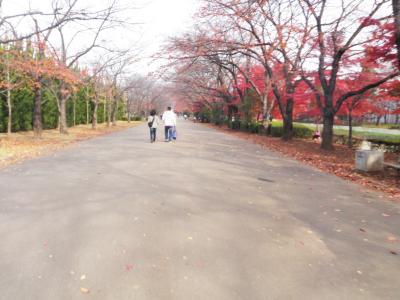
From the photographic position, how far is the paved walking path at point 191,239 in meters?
2.42

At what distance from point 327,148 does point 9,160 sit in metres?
11.8

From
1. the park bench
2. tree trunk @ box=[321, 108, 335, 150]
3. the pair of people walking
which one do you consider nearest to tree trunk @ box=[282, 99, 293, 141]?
tree trunk @ box=[321, 108, 335, 150]

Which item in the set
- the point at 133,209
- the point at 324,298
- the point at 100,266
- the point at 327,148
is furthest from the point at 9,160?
the point at 327,148

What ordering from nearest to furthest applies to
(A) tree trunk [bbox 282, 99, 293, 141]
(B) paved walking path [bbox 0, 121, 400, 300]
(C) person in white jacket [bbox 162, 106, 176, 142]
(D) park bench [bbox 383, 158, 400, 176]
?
(B) paved walking path [bbox 0, 121, 400, 300]
(D) park bench [bbox 383, 158, 400, 176]
(C) person in white jacket [bbox 162, 106, 176, 142]
(A) tree trunk [bbox 282, 99, 293, 141]

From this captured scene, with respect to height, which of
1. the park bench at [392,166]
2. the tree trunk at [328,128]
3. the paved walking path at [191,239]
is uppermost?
the tree trunk at [328,128]

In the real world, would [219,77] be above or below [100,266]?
above

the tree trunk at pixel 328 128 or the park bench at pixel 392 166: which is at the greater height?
the tree trunk at pixel 328 128

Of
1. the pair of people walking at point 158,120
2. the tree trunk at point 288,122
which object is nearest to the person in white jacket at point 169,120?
the pair of people walking at point 158,120

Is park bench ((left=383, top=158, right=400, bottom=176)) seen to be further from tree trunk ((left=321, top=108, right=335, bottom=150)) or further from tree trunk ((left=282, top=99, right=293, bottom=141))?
tree trunk ((left=282, top=99, right=293, bottom=141))

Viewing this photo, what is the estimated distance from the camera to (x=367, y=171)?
303 inches

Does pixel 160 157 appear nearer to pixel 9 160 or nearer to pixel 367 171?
pixel 9 160

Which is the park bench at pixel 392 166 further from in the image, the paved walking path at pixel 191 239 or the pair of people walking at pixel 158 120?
the pair of people walking at pixel 158 120

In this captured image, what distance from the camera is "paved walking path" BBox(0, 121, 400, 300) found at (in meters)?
2.42

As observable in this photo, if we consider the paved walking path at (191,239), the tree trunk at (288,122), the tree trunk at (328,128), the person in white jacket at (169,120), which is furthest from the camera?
the tree trunk at (288,122)
